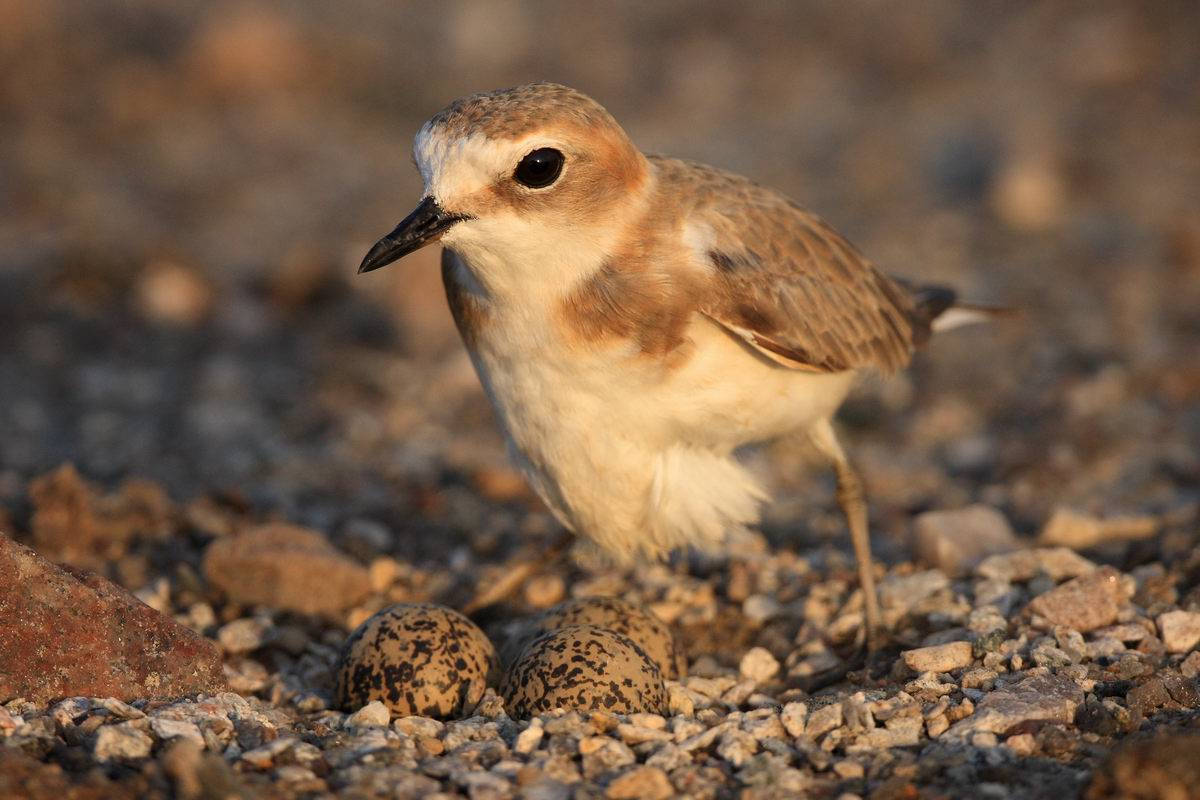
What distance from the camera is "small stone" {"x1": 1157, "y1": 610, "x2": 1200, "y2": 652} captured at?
4.56 m

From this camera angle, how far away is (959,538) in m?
5.65

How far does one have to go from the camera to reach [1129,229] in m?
9.92

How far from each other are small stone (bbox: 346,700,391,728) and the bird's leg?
4.04 feet

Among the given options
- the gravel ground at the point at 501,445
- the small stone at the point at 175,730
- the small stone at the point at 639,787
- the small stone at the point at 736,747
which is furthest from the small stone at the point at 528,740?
the small stone at the point at 175,730

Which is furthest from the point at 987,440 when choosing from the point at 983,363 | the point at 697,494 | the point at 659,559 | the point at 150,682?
the point at 150,682

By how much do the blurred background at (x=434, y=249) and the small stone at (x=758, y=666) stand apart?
5.01ft

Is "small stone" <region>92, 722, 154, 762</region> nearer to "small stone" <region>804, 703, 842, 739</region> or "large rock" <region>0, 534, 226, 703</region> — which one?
"large rock" <region>0, 534, 226, 703</region>

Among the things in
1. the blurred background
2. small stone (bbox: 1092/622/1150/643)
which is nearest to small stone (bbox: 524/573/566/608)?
the blurred background

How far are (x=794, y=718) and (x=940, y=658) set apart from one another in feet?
2.22

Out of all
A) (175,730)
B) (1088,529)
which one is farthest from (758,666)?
(175,730)

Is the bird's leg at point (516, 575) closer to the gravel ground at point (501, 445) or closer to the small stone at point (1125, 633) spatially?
the gravel ground at point (501, 445)

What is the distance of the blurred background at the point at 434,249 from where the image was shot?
7.00m

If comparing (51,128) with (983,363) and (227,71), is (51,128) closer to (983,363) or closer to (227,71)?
(227,71)

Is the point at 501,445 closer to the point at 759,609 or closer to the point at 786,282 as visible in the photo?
the point at 759,609
